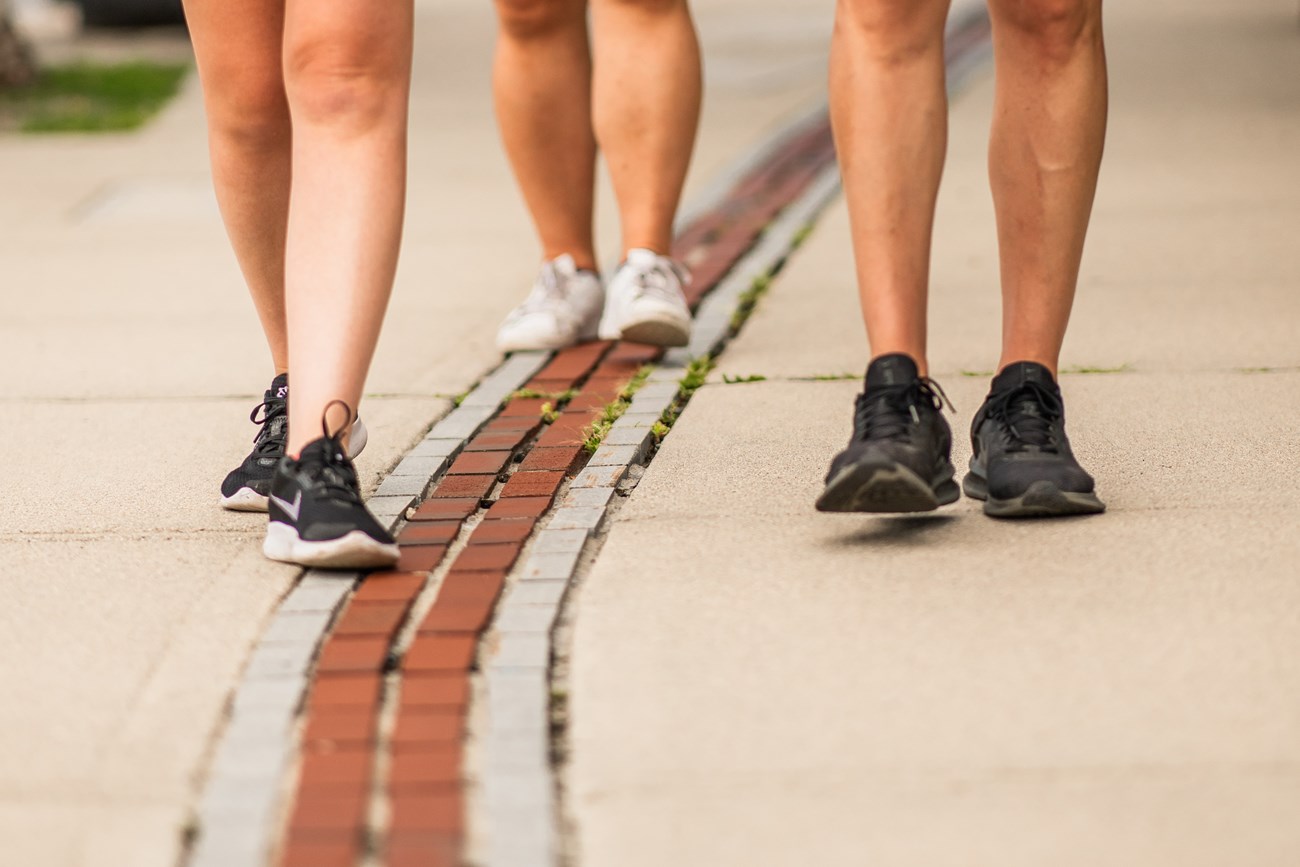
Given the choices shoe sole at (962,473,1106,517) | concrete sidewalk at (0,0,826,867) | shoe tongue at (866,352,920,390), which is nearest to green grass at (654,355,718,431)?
concrete sidewalk at (0,0,826,867)

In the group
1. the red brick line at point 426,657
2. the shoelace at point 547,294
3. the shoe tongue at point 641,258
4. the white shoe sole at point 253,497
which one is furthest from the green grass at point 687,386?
the white shoe sole at point 253,497

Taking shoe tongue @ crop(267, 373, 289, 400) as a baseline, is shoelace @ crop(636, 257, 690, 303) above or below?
below

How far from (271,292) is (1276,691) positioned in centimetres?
198

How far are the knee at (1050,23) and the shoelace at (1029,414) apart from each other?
587 millimetres

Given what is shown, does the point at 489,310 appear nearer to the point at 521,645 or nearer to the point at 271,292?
the point at 271,292

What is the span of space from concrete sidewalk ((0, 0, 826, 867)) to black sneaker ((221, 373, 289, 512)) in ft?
0.12

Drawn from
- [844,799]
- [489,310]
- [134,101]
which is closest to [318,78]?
[844,799]

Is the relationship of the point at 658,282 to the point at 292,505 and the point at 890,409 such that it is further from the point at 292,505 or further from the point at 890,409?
the point at 292,505

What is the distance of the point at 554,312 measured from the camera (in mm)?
4641

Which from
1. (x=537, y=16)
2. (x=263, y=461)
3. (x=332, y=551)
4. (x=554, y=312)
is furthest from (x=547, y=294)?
(x=332, y=551)

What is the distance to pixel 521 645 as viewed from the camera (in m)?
2.64

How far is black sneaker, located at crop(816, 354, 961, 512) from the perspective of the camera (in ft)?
9.51

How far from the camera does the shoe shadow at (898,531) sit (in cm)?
305

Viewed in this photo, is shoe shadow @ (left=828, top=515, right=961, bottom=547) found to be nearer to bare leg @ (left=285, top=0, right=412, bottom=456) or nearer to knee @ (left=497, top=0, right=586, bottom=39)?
bare leg @ (left=285, top=0, right=412, bottom=456)
